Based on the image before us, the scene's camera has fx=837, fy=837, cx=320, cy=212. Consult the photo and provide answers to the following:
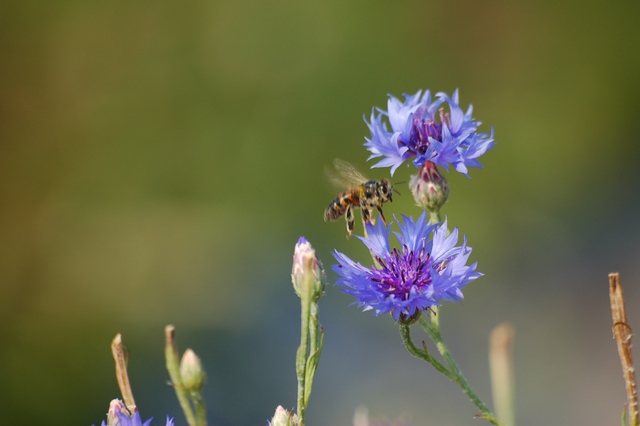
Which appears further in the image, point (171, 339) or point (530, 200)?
point (530, 200)

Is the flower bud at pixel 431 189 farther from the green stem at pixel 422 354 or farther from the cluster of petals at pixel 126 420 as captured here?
the cluster of petals at pixel 126 420

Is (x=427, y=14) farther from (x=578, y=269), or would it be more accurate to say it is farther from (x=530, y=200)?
(x=578, y=269)

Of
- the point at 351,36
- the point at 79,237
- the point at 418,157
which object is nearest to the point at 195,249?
the point at 79,237

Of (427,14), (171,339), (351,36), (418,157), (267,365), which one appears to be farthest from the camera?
(427,14)

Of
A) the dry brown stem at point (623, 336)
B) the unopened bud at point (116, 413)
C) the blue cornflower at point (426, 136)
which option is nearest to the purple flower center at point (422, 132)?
the blue cornflower at point (426, 136)

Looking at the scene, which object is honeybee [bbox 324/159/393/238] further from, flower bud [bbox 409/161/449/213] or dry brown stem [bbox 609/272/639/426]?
dry brown stem [bbox 609/272/639/426]

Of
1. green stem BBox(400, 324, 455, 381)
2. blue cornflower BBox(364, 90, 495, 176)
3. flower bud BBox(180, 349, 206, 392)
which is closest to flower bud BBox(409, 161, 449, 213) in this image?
blue cornflower BBox(364, 90, 495, 176)

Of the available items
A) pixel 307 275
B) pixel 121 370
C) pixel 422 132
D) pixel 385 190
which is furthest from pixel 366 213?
pixel 121 370
